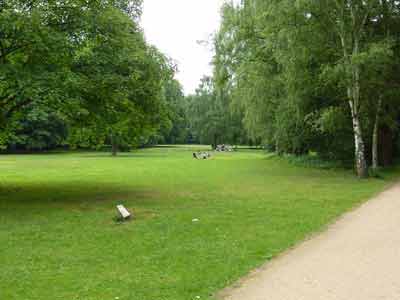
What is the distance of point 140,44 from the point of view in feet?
54.7

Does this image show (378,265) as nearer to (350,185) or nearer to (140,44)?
(140,44)

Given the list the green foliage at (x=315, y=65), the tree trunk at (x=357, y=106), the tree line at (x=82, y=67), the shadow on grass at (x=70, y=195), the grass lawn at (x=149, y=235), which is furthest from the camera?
the tree trunk at (x=357, y=106)

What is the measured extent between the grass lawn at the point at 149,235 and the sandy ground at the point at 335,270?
0.40 meters

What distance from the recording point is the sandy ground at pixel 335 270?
6.14m

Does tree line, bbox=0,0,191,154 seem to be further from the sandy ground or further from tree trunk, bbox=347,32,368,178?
tree trunk, bbox=347,32,368,178

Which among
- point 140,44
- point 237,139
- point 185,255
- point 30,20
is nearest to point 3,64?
point 30,20

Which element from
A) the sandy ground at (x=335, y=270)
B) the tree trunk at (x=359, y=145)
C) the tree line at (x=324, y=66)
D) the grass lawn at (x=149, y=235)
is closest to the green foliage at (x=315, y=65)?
the tree line at (x=324, y=66)

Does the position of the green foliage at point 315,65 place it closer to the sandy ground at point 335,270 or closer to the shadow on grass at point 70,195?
the shadow on grass at point 70,195

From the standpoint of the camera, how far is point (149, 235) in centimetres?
1020

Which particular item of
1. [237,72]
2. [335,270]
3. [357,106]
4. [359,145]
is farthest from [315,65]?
[335,270]

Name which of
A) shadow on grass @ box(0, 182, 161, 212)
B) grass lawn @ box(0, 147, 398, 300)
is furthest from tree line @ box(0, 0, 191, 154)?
grass lawn @ box(0, 147, 398, 300)

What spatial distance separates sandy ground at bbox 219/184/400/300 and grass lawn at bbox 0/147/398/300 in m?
0.40

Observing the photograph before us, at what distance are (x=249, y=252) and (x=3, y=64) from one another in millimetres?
9165

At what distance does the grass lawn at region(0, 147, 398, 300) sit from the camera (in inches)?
265
